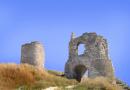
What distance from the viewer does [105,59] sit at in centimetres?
5675

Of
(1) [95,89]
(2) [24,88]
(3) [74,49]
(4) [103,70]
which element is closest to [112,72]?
(4) [103,70]

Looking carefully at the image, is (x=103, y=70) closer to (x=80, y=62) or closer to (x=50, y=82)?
(x=80, y=62)

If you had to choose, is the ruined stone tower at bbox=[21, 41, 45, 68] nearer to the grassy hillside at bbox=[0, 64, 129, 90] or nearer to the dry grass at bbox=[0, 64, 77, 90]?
the dry grass at bbox=[0, 64, 77, 90]

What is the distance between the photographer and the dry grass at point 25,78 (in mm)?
44938

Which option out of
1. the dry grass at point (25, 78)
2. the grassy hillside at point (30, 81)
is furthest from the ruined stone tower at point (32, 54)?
the grassy hillside at point (30, 81)

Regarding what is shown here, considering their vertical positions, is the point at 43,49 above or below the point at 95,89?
above

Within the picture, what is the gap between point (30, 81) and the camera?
46.0 meters

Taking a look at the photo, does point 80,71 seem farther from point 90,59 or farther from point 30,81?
point 30,81

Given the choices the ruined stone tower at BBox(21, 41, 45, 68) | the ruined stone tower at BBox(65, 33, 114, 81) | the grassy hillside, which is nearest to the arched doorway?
the ruined stone tower at BBox(65, 33, 114, 81)

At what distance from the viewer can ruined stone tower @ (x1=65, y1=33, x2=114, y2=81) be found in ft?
185

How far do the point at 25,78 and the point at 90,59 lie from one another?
41.9 feet

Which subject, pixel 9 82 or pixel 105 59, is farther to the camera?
pixel 105 59

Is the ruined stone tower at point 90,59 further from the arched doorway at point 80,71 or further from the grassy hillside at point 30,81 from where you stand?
the grassy hillside at point 30,81

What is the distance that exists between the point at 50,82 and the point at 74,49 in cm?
1259
